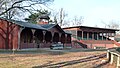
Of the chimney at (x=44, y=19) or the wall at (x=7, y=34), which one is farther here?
the chimney at (x=44, y=19)

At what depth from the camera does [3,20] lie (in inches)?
1494

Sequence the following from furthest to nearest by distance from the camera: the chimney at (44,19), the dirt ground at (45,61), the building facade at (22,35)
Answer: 1. the chimney at (44,19)
2. the building facade at (22,35)
3. the dirt ground at (45,61)

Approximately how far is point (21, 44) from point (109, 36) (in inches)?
1673

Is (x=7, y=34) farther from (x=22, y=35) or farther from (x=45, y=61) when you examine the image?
(x=45, y=61)

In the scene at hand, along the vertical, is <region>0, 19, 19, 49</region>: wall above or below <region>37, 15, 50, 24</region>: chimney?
below

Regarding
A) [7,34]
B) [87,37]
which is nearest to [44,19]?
[87,37]

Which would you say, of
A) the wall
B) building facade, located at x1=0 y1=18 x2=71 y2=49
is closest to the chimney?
building facade, located at x1=0 y1=18 x2=71 y2=49

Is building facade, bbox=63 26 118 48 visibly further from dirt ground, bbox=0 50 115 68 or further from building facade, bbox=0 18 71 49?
dirt ground, bbox=0 50 115 68

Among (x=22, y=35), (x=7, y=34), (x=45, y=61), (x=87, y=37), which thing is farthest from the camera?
(x=87, y=37)

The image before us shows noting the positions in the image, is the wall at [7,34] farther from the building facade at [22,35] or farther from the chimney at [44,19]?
the chimney at [44,19]

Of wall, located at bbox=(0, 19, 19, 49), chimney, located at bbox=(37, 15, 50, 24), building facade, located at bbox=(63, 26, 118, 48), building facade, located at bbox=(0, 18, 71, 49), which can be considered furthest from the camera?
building facade, located at bbox=(63, 26, 118, 48)

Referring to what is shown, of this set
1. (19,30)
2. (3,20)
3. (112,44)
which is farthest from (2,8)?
(112,44)

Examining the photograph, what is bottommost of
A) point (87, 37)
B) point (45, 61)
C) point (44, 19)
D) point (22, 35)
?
point (87, 37)

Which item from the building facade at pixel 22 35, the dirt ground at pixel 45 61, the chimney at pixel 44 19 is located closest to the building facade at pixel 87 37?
the chimney at pixel 44 19
